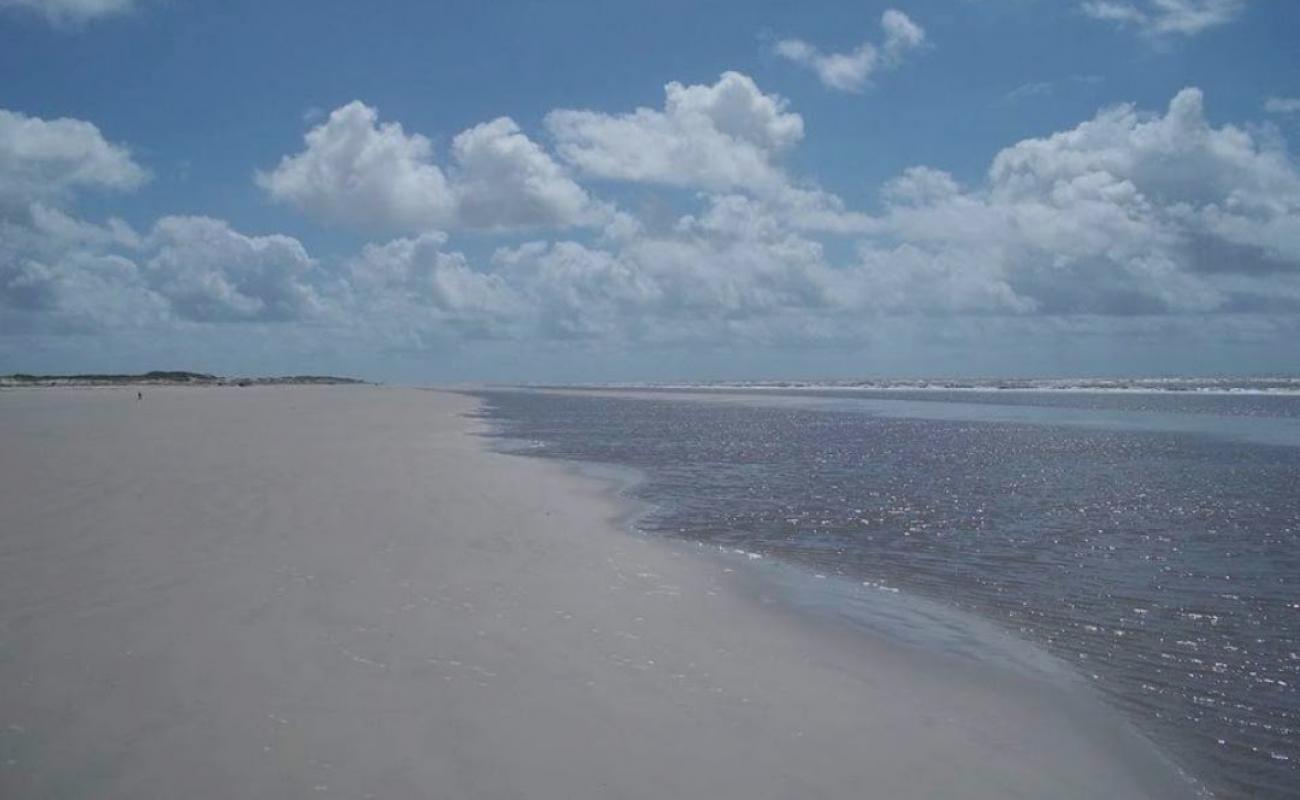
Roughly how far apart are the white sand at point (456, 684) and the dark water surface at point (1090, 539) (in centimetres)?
111

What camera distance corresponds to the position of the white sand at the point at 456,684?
4797 mm

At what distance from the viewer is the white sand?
480 centimetres

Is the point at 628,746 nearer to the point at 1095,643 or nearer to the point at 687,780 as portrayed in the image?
the point at 687,780

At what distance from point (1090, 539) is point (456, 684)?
33.1ft

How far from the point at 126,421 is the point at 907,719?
115 ft

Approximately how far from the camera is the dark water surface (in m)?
6.56

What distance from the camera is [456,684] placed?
6008 millimetres

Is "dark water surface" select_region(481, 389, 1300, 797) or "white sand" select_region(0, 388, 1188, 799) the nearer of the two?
"white sand" select_region(0, 388, 1188, 799)

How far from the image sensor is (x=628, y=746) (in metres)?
5.20

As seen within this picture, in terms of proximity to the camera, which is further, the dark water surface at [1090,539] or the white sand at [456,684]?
the dark water surface at [1090,539]

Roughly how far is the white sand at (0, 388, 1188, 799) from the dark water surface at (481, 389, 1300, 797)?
1107 mm

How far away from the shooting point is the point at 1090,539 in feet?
41.0

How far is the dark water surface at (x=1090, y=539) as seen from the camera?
656 cm

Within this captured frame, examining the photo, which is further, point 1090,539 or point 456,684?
point 1090,539
